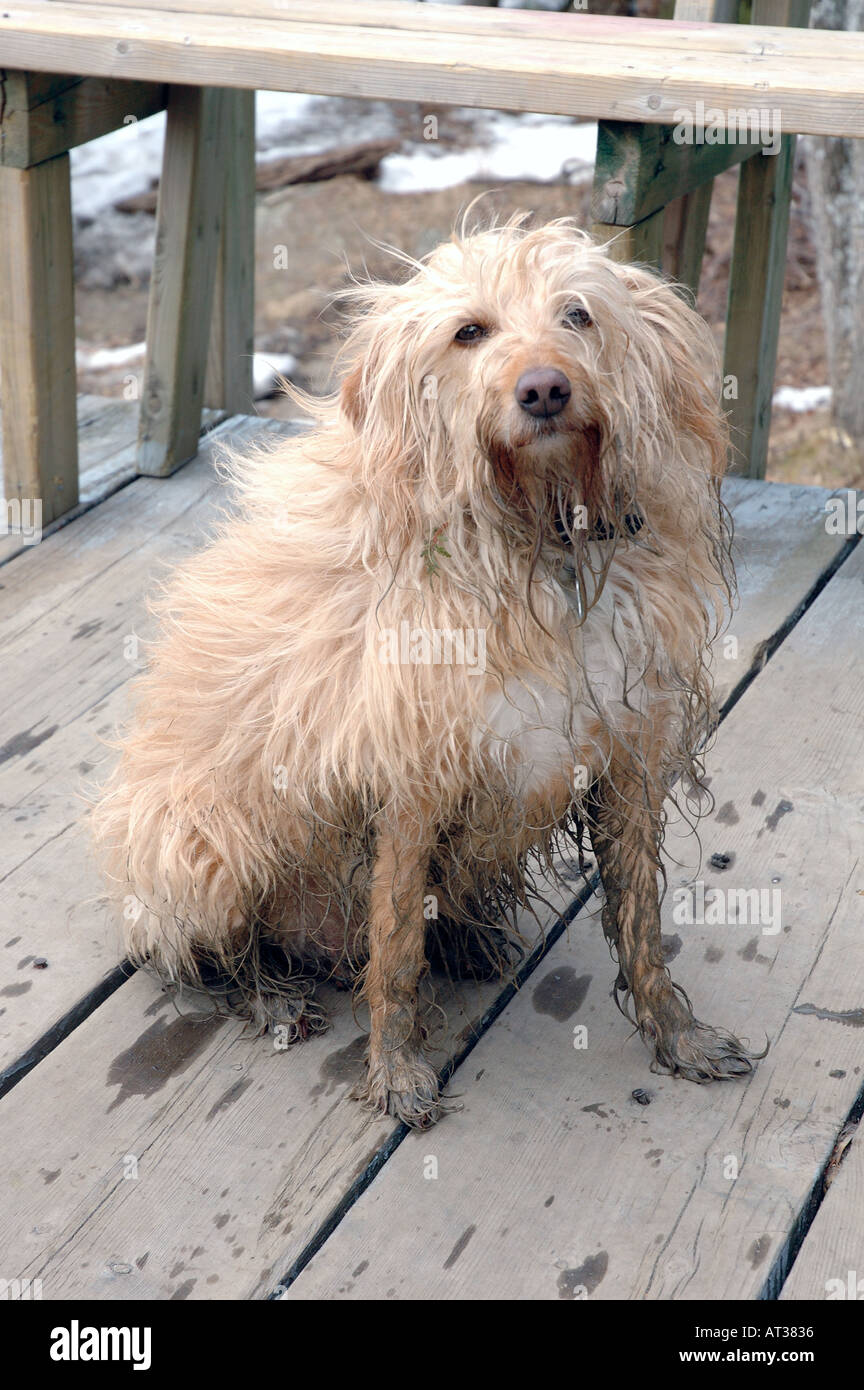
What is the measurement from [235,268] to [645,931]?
9.44 feet

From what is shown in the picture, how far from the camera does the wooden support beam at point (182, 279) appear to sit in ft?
13.0

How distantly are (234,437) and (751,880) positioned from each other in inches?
91.2

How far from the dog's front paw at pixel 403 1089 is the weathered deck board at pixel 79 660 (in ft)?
1.81

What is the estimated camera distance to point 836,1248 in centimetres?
199

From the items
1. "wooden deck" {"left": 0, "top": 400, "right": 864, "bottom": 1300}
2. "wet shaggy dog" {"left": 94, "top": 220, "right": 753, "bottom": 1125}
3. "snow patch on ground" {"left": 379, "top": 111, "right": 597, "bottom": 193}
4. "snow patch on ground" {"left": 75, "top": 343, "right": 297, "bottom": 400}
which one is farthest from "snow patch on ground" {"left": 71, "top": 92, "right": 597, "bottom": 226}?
"wet shaggy dog" {"left": 94, "top": 220, "right": 753, "bottom": 1125}

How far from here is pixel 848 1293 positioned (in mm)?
1934

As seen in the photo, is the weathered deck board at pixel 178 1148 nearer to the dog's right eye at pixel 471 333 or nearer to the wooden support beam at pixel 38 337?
the dog's right eye at pixel 471 333

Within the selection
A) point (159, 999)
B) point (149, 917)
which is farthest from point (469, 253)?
point (159, 999)

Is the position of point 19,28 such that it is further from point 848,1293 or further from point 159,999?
point 848,1293

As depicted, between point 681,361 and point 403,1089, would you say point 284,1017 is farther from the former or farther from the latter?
point 681,361

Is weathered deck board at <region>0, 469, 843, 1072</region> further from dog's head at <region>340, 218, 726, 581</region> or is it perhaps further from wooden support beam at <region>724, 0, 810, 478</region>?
dog's head at <region>340, 218, 726, 581</region>

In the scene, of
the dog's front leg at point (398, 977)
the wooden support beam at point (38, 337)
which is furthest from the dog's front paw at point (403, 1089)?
the wooden support beam at point (38, 337)

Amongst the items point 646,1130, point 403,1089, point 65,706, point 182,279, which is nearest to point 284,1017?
point 403,1089

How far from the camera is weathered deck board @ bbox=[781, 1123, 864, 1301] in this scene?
6.36ft
